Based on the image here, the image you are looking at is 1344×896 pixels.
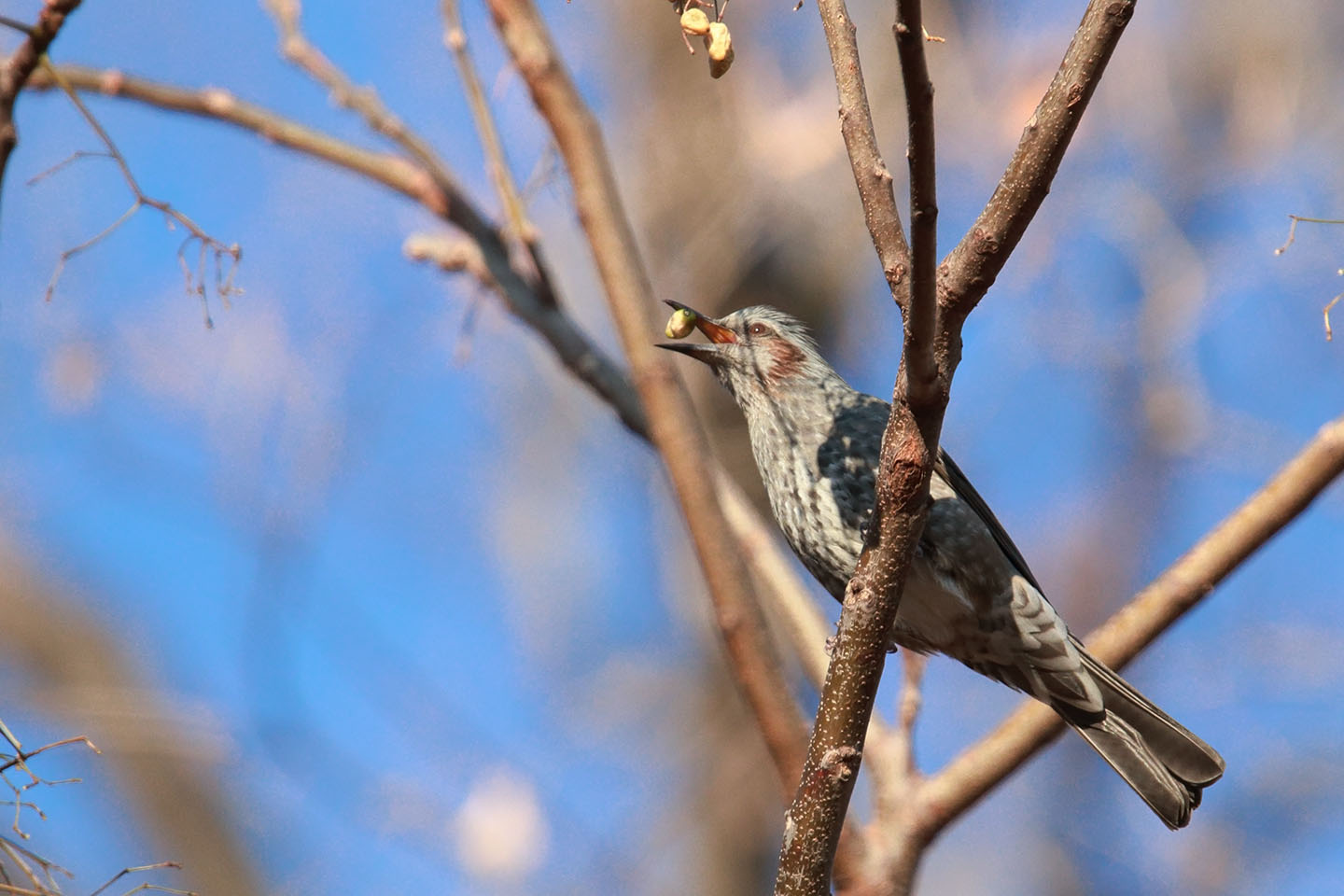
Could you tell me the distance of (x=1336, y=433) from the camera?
283 centimetres

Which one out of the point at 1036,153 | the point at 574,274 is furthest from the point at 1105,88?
the point at 1036,153

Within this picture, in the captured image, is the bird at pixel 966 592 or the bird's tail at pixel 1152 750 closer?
the bird at pixel 966 592

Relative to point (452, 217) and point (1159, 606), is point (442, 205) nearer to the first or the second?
point (452, 217)

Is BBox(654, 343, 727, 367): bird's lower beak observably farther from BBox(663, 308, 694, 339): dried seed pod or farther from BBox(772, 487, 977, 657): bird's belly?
BBox(772, 487, 977, 657): bird's belly

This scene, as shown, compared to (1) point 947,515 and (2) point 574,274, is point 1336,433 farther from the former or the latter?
(2) point 574,274

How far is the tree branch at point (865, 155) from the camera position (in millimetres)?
2127

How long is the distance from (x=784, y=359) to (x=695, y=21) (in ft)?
6.86

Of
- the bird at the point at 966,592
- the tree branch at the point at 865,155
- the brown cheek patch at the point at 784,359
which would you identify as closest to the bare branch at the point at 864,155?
the tree branch at the point at 865,155

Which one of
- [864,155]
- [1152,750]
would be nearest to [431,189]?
[864,155]

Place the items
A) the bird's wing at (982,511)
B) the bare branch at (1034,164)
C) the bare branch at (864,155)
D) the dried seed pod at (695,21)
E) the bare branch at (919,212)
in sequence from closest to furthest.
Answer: the bare branch at (919,212) < the bare branch at (1034,164) < the bare branch at (864,155) < the dried seed pod at (695,21) < the bird's wing at (982,511)

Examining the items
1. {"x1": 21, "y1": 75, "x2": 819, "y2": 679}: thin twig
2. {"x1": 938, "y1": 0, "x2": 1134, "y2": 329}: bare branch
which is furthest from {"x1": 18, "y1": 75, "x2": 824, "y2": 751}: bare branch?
{"x1": 938, "y1": 0, "x2": 1134, "y2": 329}: bare branch

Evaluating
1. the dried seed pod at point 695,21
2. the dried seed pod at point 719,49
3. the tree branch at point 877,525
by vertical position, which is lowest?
the tree branch at point 877,525

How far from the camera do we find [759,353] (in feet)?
14.2

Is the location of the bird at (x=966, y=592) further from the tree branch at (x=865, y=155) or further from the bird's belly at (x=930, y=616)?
the tree branch at (x=865, y=155)
